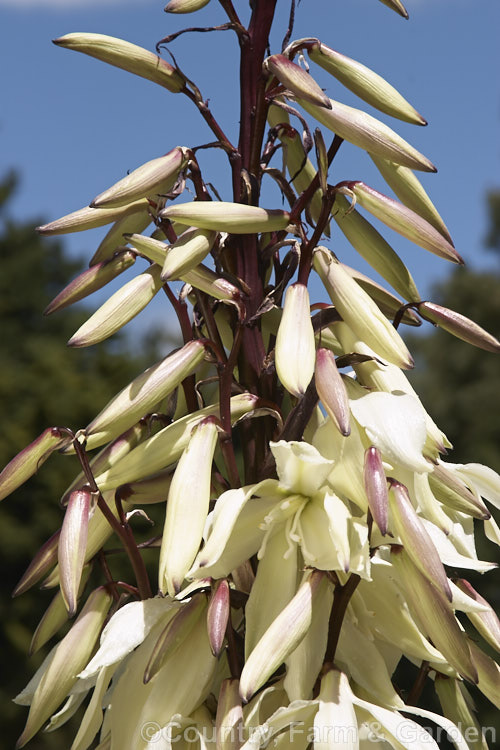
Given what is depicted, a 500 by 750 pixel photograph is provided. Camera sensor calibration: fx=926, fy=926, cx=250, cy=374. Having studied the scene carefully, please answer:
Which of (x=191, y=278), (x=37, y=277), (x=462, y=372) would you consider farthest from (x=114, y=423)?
(x=462, y=372)

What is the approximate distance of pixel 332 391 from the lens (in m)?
0.76

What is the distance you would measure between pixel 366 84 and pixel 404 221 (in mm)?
129

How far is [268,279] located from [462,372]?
1170 cm

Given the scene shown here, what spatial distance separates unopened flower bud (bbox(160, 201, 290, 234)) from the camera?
82 centimetres

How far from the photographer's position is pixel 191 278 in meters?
0.86

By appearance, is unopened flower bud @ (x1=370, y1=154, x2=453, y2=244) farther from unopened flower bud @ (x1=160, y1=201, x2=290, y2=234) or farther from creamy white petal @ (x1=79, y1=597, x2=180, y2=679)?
creamy white petal @ (x1=79, y1=597, x2=180, y2=679)

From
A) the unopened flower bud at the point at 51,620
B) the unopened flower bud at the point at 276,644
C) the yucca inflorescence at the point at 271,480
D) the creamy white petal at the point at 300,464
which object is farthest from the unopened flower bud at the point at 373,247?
the unopened flower bud at the point at 51,620

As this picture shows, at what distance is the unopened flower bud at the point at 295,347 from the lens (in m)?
0.77

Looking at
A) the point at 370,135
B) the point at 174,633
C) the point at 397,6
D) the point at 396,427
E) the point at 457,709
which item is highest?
the point at 397,6

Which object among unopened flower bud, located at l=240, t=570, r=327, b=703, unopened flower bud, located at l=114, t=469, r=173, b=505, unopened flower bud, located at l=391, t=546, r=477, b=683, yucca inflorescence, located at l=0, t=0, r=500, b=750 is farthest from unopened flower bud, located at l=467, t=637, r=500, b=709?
unopened flower bud, located at l=114, t=469, r=173, b=505

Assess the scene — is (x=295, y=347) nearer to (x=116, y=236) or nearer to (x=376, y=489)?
(x=376, y=489)

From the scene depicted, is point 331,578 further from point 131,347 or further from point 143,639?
point 131,347

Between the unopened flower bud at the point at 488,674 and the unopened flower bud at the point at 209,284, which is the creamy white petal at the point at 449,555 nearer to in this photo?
the unopened flower bud at the point at 488,674

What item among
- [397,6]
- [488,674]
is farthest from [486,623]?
[397,6]
